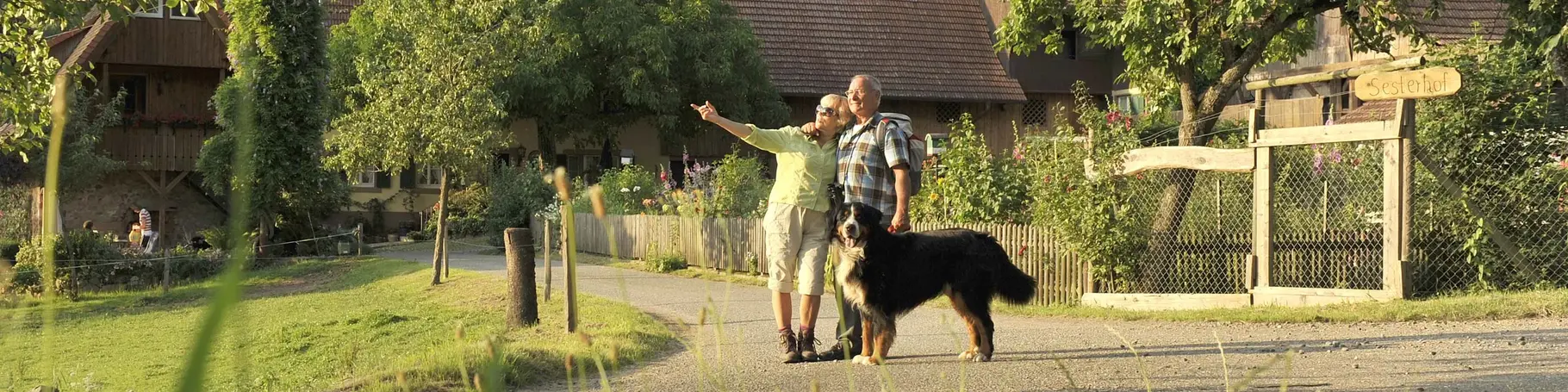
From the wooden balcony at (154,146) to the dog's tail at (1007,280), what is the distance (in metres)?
27.5

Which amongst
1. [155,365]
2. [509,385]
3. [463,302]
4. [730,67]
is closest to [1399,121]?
[509,385]

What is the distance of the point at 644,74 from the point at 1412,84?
74.8 ft

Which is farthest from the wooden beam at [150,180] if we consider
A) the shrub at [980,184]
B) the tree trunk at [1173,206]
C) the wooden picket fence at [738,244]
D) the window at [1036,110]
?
the tree trunk at [1173,206]

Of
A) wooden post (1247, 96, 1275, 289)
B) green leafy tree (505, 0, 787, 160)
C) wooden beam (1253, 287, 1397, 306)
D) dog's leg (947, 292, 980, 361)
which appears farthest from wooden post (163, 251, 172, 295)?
dog's leg (947, 292, 980, 361)

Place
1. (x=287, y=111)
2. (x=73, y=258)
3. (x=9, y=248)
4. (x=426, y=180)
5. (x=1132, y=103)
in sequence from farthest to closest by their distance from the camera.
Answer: (x=426, y=180), (x=1132, y=103), (x=287, y=111), (x=9, y=248), (x=73, y=258)

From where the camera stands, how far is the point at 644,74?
32.7 metres

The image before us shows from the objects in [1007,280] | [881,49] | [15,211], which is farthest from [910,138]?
[881,49]

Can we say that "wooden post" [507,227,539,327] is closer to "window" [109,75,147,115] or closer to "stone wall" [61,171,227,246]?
"stone wall" [61,171,227,246]

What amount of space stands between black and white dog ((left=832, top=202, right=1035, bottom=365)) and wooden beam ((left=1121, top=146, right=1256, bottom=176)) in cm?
448

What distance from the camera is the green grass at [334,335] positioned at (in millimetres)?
8617

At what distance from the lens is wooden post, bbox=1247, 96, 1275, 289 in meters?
12.3

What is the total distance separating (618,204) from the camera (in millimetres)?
25406

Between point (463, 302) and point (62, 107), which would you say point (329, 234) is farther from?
point (62, 107)

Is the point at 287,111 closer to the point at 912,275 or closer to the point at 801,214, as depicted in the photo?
the point at 801,214
